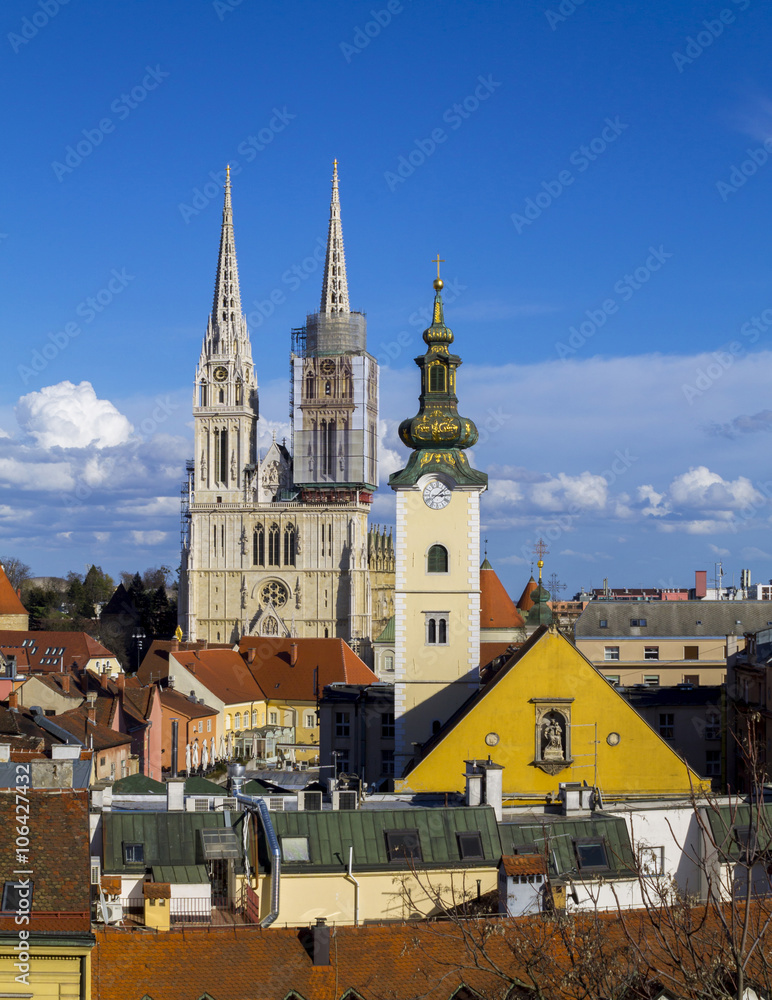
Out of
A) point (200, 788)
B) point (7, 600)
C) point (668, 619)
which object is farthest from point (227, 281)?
point (200, 788)

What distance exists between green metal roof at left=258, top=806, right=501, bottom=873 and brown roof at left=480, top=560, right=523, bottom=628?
42.3m

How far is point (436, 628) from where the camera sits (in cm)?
3934

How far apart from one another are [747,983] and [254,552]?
3795 inches

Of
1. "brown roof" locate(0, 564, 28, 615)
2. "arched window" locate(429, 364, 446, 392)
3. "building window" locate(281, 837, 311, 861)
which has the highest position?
"arched window" locate(429, 364, 446, 392)

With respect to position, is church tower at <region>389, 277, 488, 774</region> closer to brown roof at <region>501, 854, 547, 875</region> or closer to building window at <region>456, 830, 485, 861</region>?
building window at <region>456, 830, 485, 861</region>

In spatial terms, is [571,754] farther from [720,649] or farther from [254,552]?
[254,552]

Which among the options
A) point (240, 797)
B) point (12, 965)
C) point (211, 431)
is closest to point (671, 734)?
point (240, 797)

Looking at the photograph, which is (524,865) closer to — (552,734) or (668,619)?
(552,734)

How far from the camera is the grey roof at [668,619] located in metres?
57.0

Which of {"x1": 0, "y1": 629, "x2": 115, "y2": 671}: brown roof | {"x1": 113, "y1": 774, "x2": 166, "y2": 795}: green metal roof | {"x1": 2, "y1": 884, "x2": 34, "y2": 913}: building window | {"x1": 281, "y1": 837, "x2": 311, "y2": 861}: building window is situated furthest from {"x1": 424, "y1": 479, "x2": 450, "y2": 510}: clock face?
{"x1": 0, "y1": 629, "x2": 115, "y2": 671}: brown roof

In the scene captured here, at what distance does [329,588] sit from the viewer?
106750 mm

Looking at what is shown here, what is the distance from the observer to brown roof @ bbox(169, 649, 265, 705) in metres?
67.6

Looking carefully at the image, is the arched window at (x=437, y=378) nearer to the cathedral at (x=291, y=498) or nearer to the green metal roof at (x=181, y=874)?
the green metal roof at (x=181, y=874)

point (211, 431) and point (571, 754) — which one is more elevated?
point (211, 431)
